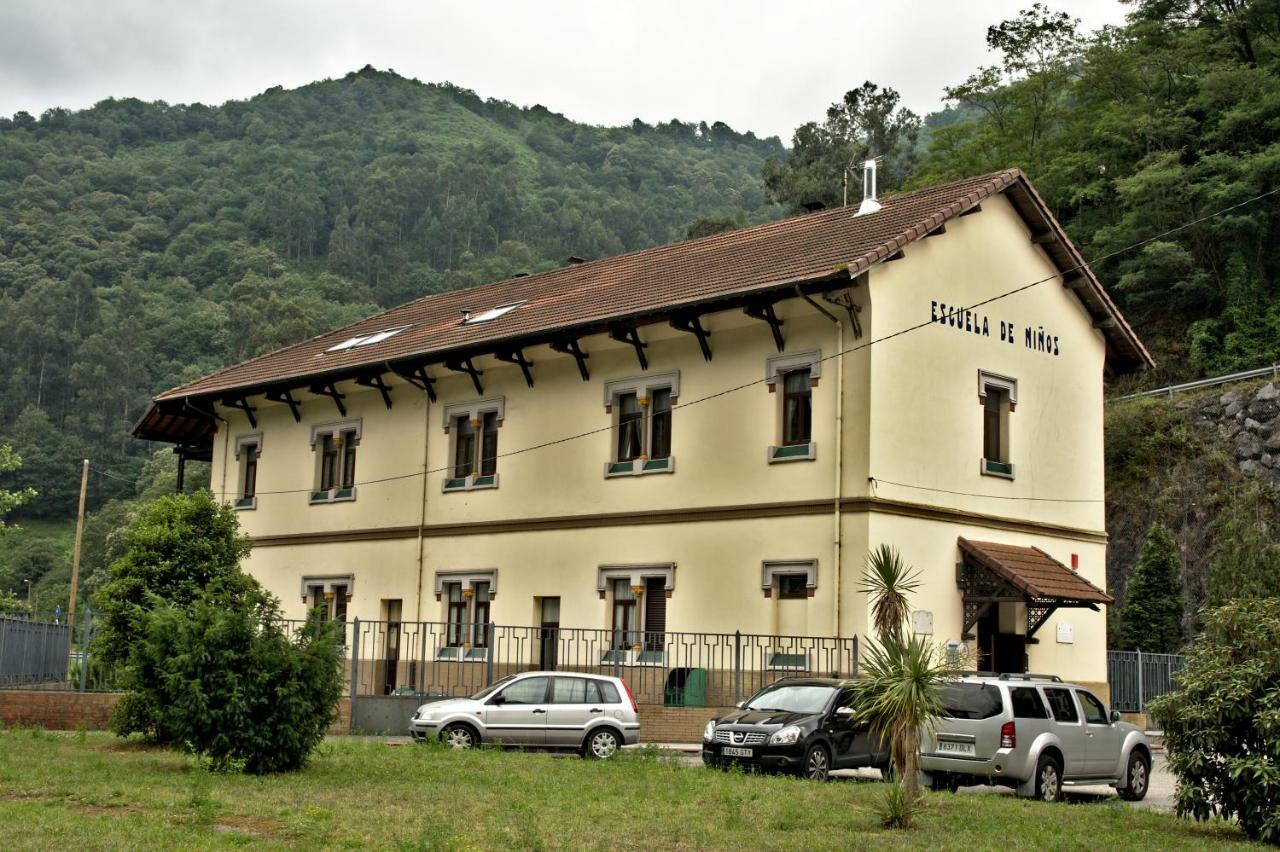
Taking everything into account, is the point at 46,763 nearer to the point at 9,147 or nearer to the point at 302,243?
the point at 302,243

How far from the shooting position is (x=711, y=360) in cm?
2858

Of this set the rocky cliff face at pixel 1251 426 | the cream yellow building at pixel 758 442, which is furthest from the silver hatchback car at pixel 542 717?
the rocky cliff face at pixel 1251 426

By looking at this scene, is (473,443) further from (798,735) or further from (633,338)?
(798,735)

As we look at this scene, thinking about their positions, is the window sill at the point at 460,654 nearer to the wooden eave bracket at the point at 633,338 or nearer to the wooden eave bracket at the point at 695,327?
the wooden eave bracket at the point at 633,338

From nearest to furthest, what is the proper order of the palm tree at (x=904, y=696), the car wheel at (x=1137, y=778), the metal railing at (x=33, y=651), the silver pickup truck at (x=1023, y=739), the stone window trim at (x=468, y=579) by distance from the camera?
1. the palm tree at (x=904, y=696)
2. the silver pickup truck at (x=1023, y=739)
3. the car wheel at (x=1137, y=778)
4. the metal railing at (x=33, y=651)
5. the stone window trim at (x=468, y=579)

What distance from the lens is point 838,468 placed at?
25781 mm

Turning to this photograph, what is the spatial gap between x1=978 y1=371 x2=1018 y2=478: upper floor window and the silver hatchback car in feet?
33.6

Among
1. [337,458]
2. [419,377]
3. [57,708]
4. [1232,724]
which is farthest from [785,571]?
[337,458]

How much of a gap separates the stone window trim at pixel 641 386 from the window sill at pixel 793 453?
9.54ft

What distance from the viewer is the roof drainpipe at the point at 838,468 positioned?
25.4 meters

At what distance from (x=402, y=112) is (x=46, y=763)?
151 meters

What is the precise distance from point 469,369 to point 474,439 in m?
1.75

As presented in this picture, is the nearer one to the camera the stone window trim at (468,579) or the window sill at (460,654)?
the window sill at (460,654)

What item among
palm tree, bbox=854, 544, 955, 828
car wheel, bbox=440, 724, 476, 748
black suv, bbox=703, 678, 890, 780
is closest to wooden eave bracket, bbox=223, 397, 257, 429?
car wheel, bbox=440, 724, 476, 748
